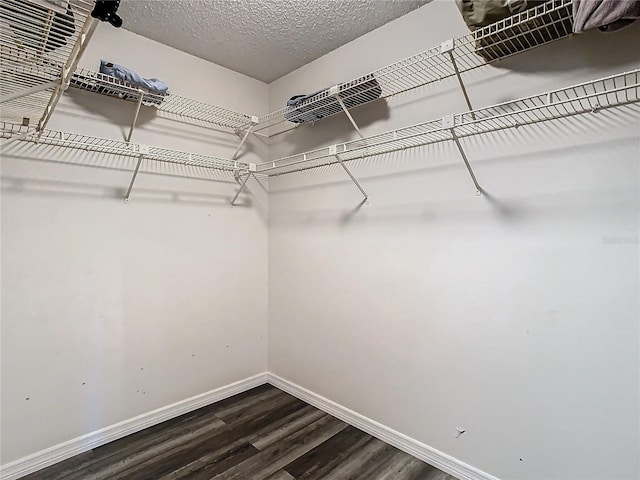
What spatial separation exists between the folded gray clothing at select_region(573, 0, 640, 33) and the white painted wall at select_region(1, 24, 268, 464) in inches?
86.1

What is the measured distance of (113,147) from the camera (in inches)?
76.7

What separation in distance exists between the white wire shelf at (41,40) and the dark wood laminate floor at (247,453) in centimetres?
182

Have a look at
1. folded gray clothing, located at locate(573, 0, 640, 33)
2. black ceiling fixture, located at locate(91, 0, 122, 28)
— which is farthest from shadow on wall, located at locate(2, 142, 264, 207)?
folded gray clothing, located at locate(573, 0, 640, 33)

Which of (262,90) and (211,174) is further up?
(262,90)

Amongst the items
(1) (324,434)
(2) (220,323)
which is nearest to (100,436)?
(2) (220,323)

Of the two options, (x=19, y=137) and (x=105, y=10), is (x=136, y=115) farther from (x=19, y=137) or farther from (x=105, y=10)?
(x=105, y=10)

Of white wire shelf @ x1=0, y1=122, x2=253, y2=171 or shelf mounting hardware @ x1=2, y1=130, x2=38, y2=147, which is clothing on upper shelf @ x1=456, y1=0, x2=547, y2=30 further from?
shelf mounting hardware @ x1=2, y1=130, x2=38, y2=147

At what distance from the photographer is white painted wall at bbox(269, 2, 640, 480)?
4.45 ft

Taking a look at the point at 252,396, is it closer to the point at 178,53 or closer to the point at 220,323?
the point at 220,323

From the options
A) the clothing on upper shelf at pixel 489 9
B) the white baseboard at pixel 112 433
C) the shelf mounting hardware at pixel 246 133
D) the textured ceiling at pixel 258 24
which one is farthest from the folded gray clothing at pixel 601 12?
the white baseboard at pixel 112 433

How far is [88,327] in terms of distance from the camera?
1983 mm

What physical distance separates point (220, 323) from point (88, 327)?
0.84 m

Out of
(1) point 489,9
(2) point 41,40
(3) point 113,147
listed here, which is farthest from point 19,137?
(1) point 489,9

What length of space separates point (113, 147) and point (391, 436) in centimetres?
233
